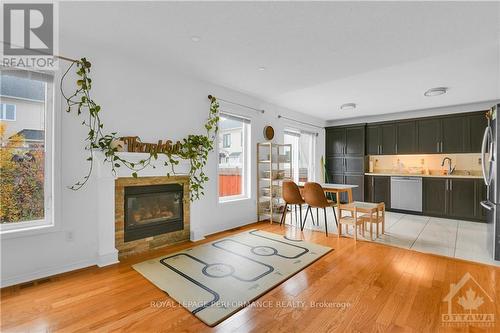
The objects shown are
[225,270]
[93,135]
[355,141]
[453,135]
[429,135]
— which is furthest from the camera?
[355,141]

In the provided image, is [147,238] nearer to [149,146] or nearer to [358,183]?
[149,146]

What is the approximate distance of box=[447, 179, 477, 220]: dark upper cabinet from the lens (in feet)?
15.9

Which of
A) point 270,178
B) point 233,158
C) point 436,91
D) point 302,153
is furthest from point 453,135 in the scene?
point 233,158

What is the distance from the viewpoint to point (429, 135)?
17.9ft

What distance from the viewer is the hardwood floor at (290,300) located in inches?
69.4

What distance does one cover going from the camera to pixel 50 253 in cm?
249

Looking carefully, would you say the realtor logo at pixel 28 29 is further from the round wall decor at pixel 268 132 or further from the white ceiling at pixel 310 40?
the round wall decor at pixel 268 132

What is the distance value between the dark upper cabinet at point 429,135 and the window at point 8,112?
702 cm

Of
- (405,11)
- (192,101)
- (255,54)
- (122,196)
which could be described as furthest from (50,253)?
(405,11)

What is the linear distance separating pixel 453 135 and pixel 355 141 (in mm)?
2029

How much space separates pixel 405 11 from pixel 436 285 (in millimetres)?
2518

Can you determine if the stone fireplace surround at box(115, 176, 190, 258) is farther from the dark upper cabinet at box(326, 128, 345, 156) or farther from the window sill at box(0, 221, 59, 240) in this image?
the dark upper cabinet at box(326, 128, 345, 156)

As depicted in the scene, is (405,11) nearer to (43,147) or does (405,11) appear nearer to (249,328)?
(249,328)

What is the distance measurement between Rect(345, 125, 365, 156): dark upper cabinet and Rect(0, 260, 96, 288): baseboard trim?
20.2 ft
